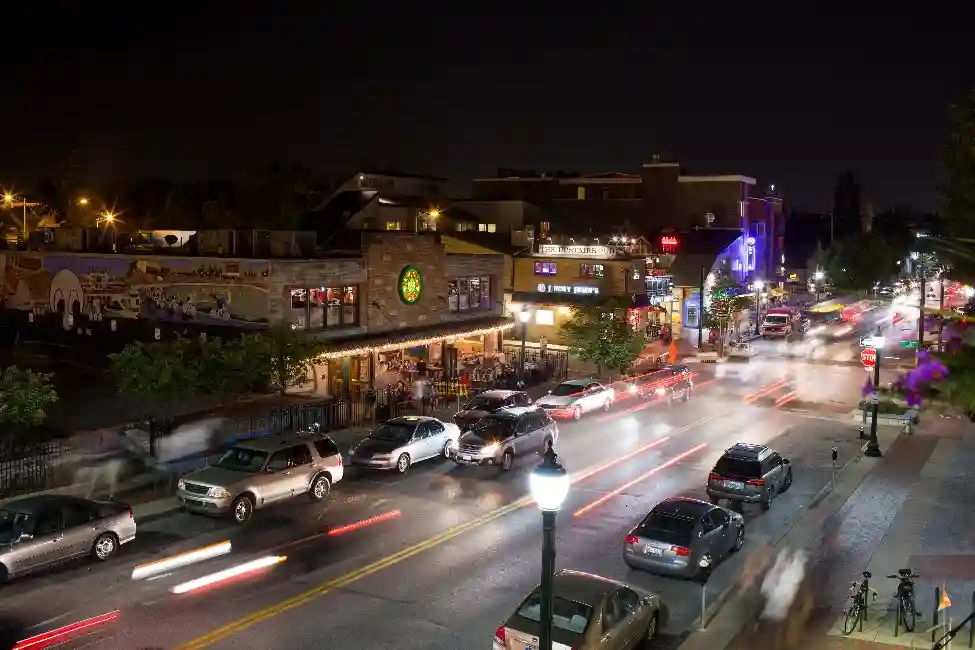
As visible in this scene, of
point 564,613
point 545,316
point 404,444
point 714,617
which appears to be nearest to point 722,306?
point 545,316

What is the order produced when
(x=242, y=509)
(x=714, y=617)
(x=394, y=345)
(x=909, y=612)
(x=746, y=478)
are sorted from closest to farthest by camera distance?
(x=909, y=612), (x=714, y=617), (x=242, y=509), (x=746, y=478), (x=394, y=345)

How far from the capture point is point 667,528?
17.7m

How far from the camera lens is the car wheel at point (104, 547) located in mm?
17875

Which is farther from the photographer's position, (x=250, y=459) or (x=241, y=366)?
(x=241, y=366)

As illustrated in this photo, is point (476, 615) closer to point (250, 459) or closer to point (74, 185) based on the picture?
point (250, 459)

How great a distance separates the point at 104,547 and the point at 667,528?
1097 centimetres

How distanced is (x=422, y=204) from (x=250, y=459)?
59.7m

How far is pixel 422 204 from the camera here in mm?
80188

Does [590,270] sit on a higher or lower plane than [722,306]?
higher

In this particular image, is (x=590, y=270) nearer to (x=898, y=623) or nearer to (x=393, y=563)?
(x=393, y=563)

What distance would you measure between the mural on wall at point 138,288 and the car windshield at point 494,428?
10.7m

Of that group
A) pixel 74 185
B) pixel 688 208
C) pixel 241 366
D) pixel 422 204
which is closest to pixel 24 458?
pixel 241 366

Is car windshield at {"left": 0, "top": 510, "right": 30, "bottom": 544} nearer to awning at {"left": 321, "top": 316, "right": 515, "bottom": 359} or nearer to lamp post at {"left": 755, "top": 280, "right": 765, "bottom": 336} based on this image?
awning at {"left": 321, "top": 316, "right": 515, "bottom": 359}

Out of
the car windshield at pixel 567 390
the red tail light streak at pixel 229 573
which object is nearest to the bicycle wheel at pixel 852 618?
the red tail light streak at pixel 229 573
